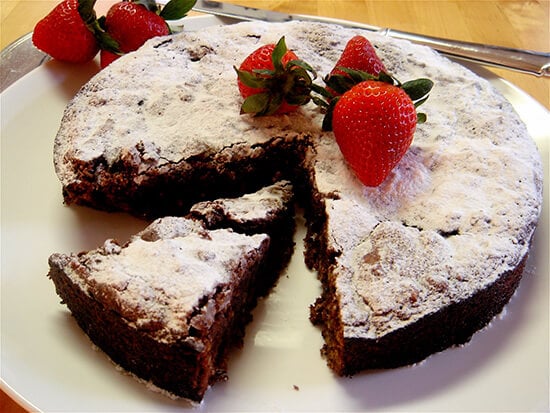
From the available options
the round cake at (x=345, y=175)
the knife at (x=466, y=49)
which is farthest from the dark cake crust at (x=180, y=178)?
the knife at (x=466, y=49)

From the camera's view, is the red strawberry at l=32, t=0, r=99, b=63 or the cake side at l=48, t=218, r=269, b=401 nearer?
the cake side at l=48, t=218, r=269, b=401

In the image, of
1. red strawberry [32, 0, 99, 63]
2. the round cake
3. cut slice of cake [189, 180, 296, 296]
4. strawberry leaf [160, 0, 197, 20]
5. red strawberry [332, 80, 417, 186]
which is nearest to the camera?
the round cake

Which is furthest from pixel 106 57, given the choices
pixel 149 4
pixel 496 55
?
pixel 496 55

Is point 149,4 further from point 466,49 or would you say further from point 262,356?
point 262,356

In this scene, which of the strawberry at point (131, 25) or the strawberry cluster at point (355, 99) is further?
the strawberry at point (131, 25)

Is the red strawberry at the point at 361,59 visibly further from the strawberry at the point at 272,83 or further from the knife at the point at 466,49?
the knife at the point at 466,49

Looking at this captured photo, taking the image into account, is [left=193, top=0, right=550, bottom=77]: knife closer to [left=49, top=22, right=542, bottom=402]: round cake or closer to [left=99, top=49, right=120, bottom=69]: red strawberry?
[left=49, top=22, right=542, bottom=402]: round cake

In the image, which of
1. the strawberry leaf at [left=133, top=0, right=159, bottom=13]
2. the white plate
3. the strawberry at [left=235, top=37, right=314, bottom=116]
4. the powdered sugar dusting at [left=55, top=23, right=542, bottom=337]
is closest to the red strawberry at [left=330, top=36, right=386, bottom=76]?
the strawberry at [left=235, top=37, right=314, bottom=116]

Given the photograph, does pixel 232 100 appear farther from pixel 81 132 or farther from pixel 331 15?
pixel 331 15
